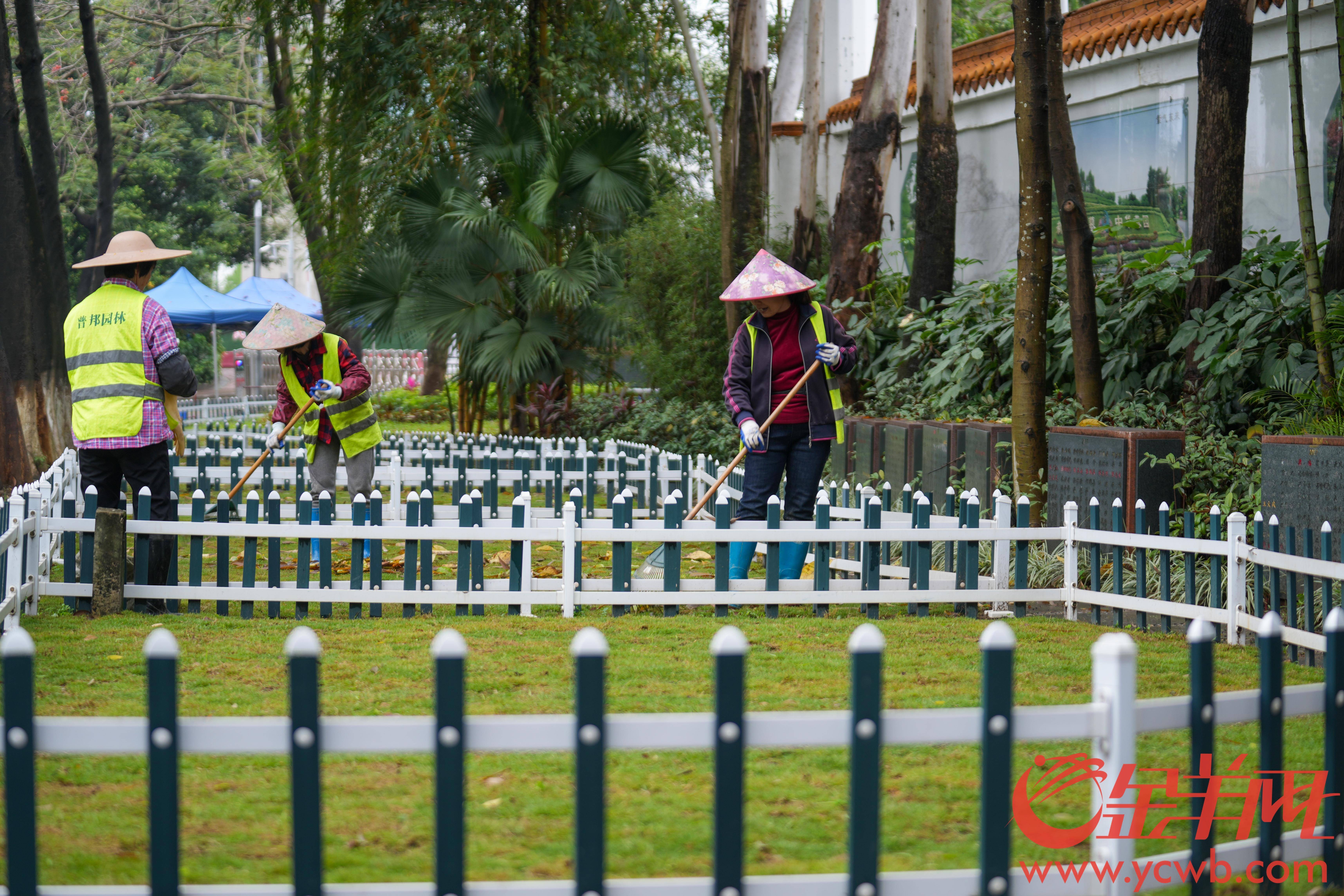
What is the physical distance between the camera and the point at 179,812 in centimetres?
355

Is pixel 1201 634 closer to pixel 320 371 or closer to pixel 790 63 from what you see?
pixel 320 371

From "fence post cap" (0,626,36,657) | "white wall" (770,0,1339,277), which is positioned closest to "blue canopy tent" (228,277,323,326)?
"white wall" (770,0,1339,277)

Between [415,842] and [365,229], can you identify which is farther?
[365,229]

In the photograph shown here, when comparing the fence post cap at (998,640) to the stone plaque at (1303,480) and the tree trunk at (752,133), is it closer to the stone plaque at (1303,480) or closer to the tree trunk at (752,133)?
the stone plaque at (1303,480)

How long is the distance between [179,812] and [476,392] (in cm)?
1378

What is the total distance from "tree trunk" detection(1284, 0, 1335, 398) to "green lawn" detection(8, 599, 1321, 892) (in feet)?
7.87

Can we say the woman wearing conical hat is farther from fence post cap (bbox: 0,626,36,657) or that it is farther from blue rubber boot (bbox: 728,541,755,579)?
fence post cap (bbox: 0,626,36,657)

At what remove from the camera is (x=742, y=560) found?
23.5 feet

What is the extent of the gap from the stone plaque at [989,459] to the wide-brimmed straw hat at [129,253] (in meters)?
5.23

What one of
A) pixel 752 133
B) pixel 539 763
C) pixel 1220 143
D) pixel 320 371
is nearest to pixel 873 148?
pixel 752 133

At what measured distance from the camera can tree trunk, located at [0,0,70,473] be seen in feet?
42.6

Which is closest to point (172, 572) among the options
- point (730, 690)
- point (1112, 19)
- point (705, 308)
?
point (730, 690)

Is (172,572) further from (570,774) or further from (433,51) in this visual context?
(433,51)

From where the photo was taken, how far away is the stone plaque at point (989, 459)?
890cm
